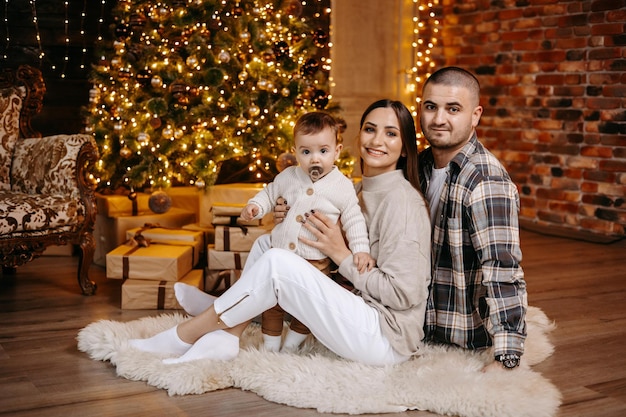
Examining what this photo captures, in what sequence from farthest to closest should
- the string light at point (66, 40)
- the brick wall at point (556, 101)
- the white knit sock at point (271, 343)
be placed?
the brick wall at point (556, 101), the string light at point (66, 40), the white knit sock at point (271, 343)

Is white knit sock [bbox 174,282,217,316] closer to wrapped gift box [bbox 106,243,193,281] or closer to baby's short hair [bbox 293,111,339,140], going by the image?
wrapped gift box [bbox 106,243,193,281]

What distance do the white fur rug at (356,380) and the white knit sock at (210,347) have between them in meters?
0.03

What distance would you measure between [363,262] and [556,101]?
366 centimetres

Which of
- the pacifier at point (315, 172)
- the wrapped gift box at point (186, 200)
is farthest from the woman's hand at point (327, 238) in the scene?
the wrapped gift box at point (186, 200)

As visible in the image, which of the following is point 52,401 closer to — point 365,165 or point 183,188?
point 365,165

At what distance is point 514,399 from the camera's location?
239 centimetres

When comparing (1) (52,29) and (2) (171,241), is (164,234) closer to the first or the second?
(2) (171,241)

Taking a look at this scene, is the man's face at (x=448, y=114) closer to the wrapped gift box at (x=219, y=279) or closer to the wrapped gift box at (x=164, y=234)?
the wrapped gift box at (x=219, y=279)

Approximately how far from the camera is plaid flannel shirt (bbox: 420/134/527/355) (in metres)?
2.55

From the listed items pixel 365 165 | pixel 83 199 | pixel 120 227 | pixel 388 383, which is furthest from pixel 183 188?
pixel 388 383

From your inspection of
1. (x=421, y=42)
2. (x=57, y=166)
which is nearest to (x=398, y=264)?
(x=57, y=166)

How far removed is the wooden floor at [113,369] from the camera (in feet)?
8.04

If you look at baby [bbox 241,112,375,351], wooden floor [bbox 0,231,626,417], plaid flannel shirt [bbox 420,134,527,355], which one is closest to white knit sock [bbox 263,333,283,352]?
baby [bbox 241,112,375,351]

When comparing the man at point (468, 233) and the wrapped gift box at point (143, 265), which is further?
the wrapped gift box at point (143, 265)
